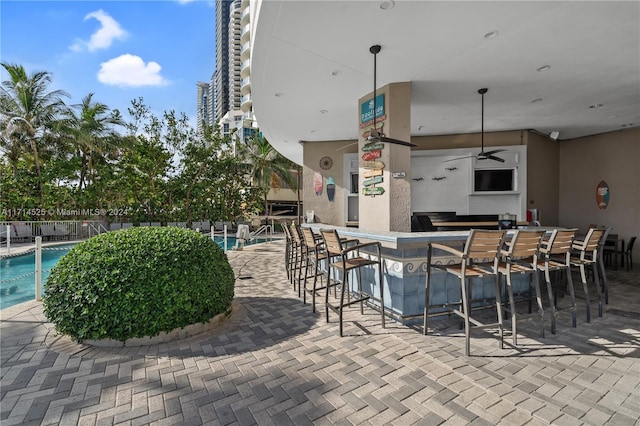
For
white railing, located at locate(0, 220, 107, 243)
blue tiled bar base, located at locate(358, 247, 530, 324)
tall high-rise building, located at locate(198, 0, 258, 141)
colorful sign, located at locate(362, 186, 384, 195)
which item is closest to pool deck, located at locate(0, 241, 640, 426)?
blue tiled bar base, located at locate(358, 247, 530, 324)

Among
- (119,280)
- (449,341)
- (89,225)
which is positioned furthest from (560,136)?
(89,225)

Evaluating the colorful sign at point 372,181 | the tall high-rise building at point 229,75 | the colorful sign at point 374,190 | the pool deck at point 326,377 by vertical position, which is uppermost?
the tall high-rise building at point 229,75

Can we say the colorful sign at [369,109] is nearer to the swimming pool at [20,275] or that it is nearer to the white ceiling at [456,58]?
the white ceiling at [456,58]

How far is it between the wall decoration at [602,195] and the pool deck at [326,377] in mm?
5840

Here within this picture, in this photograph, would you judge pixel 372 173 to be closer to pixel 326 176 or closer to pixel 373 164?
pixel 373 164

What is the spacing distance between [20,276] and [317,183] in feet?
20.8

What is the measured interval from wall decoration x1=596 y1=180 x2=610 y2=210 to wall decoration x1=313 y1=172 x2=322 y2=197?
23.1 feet

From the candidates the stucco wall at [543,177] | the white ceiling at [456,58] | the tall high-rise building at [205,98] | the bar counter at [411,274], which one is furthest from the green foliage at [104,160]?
the tall high-rise building at [205,98]

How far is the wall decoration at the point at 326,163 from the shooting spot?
28.3 feet

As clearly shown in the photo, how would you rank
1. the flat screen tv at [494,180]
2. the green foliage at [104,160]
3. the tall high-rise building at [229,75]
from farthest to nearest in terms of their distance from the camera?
the tall high-rise building at [229,75] → the green foliage at [104,160] → the flat screen tv at [494,180]

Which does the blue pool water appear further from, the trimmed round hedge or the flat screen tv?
the flat screen tv

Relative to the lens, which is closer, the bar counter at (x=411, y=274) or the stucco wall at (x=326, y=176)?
the bar counter at (x=411, y=274)

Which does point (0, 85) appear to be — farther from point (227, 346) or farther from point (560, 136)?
point (560, 136)

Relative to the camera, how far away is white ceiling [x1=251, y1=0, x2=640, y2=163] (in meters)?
2.80
